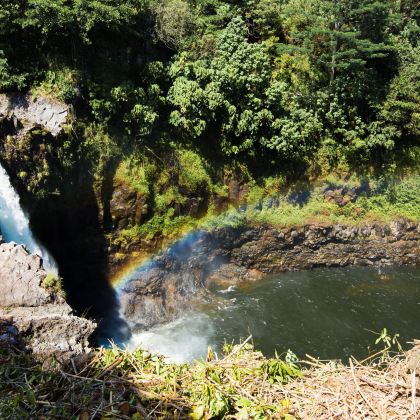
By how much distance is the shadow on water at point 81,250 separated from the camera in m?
15.1

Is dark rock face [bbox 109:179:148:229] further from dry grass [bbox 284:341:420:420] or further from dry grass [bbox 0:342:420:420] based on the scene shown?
dry grass [bbox 284:341:420:420]

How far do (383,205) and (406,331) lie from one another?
6.23m

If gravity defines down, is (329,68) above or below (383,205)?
above

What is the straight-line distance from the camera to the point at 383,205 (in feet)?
65.2

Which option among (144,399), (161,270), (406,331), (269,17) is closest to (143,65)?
(269,17)

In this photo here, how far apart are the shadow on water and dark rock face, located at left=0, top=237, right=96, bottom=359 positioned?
5227 mm

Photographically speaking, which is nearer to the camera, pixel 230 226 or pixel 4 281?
pixel 4 281

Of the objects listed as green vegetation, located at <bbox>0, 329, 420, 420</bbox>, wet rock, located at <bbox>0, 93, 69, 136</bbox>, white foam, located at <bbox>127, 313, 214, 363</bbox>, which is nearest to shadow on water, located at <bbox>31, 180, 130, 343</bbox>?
white foam, located at <bbox>127, 313, 214, 363</bbox>

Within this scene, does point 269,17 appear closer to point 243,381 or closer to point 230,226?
point 230,226

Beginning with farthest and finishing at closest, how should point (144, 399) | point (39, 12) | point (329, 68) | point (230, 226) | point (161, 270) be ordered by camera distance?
1. point (329, 68)
2. point (230, 226)
3. point (161, 270)
4. point (39, 12)
5. point (144, 399)

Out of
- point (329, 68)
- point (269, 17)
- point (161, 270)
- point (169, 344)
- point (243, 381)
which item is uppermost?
point (269, 17)

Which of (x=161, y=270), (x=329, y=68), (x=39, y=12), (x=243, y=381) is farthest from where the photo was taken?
(x=329, y=68)

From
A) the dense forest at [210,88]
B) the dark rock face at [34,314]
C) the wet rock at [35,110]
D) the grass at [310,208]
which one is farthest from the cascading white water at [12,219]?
the grass at [310,208]

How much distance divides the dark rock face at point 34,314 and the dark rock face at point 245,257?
21.5 feet
